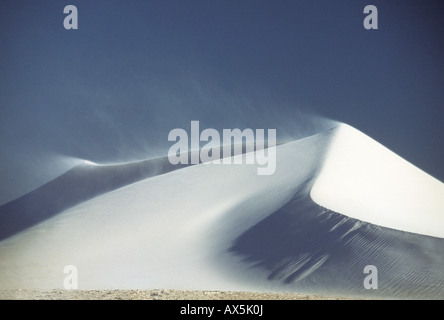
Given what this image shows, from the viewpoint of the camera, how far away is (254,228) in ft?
48.1

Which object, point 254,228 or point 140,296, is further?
point 254,228

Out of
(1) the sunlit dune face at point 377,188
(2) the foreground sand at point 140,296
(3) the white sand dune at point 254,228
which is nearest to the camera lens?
(2) the foreground sand at point 140,296

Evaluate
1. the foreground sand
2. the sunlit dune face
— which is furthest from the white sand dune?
the foreground sand

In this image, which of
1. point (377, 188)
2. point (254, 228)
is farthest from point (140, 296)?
point (377, 188)

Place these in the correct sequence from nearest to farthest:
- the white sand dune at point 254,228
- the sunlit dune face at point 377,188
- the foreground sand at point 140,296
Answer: the foreground sand at point 140,296
the white sand dune at point 254,228
the sunlit dune face at point 377,188

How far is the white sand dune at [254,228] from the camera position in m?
12.0

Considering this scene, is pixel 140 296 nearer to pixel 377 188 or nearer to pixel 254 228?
pixel 254 228

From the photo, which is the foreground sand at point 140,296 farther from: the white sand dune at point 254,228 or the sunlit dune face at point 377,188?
the sunlit dune face at point 377,188

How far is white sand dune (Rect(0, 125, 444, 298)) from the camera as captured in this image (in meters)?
12.0

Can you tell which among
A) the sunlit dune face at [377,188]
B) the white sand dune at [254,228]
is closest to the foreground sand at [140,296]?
the white sand dune at [254,228]

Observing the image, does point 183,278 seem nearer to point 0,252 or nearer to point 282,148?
point 0,252

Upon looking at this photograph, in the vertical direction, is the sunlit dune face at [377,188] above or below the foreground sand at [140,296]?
above
